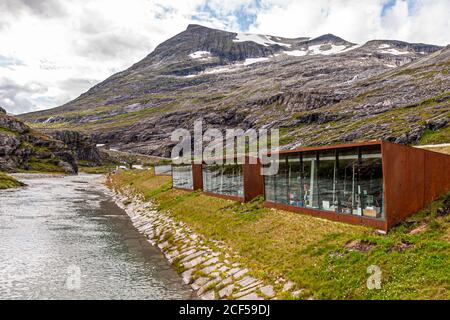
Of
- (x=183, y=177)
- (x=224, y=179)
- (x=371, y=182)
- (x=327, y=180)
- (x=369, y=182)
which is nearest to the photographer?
(x=371, y=182)

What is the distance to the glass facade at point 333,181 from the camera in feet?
86.9

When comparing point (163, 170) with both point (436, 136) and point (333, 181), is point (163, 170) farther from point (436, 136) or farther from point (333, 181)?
point (333, 181)

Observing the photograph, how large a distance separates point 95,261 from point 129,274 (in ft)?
16.3

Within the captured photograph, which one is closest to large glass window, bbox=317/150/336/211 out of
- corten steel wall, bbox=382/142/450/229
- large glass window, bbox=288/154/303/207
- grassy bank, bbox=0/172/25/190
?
large glass window, bbox=288/154/303/207

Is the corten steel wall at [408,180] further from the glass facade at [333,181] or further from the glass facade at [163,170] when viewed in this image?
the glass facade at [163,170]

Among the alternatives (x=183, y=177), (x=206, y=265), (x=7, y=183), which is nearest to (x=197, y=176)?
(x=183, y=177)

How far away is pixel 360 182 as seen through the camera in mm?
27922

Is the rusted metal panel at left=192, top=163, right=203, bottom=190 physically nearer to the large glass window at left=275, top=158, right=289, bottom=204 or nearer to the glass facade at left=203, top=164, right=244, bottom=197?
the glass facade at left=203, top=164, right=244, bottom=197

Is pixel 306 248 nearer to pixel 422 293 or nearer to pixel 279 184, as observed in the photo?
pixel 422 293

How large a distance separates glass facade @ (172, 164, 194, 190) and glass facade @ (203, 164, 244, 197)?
798cm

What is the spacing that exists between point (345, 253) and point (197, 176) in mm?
47091

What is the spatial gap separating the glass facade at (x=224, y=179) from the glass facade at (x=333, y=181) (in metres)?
8.43

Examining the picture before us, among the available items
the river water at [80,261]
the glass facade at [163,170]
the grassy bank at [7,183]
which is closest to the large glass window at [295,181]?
the river water at [80,261]

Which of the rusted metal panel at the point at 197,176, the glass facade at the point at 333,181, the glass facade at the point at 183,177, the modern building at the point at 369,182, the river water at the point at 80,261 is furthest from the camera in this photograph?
the glass facade at the point at 183,177
